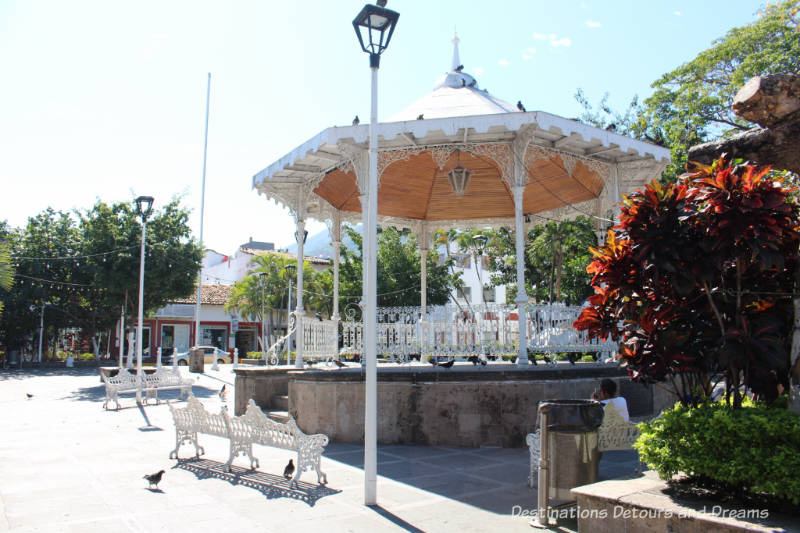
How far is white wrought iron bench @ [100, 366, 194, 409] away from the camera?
1551cm

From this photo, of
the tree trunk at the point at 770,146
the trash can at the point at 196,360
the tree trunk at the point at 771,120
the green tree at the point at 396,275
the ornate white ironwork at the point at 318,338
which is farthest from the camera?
the green tree at the point at 396,275

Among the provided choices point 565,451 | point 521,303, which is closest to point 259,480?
point 565,451

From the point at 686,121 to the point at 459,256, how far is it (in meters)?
20.0

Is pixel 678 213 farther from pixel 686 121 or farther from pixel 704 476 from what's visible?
pixel 686 121

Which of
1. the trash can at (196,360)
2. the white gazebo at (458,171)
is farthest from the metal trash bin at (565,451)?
the trash can at (196,360)

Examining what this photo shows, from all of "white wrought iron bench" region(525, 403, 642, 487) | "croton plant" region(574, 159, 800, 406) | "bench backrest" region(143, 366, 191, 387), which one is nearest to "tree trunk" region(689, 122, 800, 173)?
"croton plant" region(574, 159, 800, 406)

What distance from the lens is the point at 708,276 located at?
4.29m

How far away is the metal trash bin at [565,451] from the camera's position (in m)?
5.49

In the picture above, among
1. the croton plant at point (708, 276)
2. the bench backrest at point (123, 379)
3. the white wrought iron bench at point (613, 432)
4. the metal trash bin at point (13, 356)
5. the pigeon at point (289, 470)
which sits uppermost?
the croton plant at point (708, 276)

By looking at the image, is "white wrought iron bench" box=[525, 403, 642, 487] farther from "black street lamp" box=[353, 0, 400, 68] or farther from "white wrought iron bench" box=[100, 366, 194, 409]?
"white wrought iron bench" box=[100, 366, 194, 409]

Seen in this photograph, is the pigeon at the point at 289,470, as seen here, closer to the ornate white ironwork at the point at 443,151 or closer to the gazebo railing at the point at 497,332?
the gazebo railing at the point at 497,332

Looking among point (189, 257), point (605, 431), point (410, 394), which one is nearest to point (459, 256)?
point (189, 257)

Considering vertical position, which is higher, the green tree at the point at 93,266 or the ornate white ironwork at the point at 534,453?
the green tree at the point at 93,266

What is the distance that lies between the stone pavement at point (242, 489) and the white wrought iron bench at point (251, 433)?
0.74 feet
